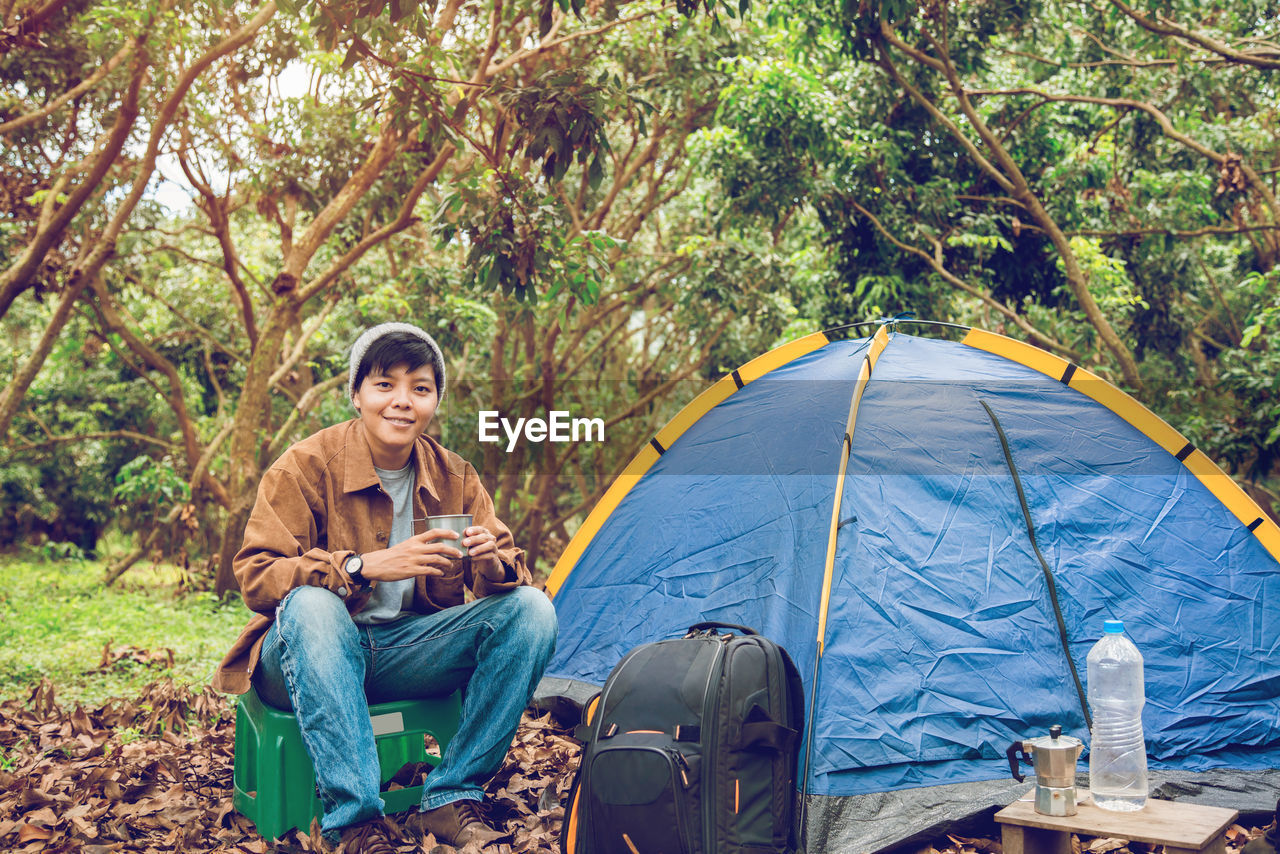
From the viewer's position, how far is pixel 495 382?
8180 mm

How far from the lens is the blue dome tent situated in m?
2.45

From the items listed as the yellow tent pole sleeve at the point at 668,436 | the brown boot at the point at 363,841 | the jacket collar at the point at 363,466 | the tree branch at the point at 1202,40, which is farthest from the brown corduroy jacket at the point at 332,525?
the tree branch at the point at 1202,40

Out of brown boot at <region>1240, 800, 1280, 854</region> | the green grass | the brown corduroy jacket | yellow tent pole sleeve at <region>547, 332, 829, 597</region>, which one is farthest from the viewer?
the green grass

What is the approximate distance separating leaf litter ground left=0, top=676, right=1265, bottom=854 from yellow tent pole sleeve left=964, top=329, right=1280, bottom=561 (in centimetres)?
93

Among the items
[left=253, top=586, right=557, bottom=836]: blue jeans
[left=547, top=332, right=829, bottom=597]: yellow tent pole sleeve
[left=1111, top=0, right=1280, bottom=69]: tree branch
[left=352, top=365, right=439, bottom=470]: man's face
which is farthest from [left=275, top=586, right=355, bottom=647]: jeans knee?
[left=1111, top=0, right=1280, bottom=69]: tree branch

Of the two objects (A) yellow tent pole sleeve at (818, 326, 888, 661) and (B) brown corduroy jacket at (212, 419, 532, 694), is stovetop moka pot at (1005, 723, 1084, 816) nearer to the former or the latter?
(A) yellow tent pole sleeve at (818, 326, 888, 661)

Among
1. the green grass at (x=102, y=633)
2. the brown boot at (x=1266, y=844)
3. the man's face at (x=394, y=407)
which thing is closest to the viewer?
the brown boot at (x=1266, y=844)

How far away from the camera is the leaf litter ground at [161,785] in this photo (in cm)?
226

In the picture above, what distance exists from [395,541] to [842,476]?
3.90 ft

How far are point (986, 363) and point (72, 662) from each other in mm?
3946

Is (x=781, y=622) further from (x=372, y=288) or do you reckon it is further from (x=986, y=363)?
(x=372, y=288)

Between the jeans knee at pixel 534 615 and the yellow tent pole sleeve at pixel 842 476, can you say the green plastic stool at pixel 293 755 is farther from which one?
the yellow tent pole sleeve at pixel 842 476

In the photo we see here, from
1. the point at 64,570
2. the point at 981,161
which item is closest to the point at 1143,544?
the point at 981,161

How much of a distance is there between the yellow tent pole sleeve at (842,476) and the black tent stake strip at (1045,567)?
0.36m
